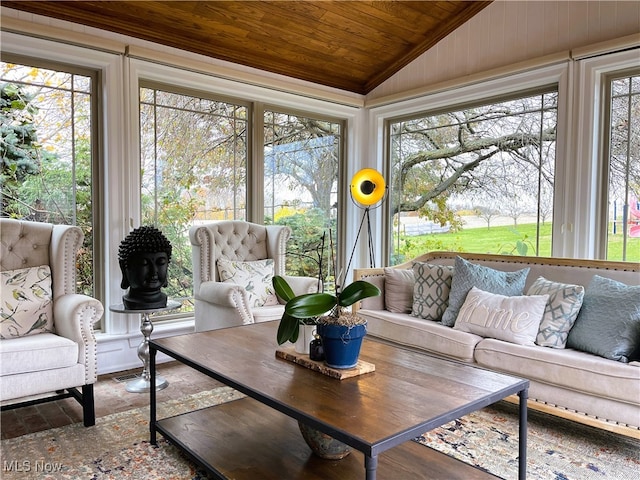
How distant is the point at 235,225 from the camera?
3.93 m

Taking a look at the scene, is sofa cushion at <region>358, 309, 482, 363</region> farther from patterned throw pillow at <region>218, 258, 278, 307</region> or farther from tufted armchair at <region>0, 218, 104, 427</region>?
tufted armchair at <region>0, 218, 104, 427</region>

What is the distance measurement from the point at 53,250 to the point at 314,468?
6.68 feet

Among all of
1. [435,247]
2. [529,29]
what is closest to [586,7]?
[529,29]

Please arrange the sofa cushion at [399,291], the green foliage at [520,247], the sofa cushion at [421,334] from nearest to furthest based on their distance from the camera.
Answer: the sofa cushion at [421,334] → the sofa cushion at [399,291] → the green foliage at [520,247]

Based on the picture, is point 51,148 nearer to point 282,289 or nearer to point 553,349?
point 282,289

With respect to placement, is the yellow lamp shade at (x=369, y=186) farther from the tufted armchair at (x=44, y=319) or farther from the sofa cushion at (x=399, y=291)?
the tufted armchair at (x=44, y=319)

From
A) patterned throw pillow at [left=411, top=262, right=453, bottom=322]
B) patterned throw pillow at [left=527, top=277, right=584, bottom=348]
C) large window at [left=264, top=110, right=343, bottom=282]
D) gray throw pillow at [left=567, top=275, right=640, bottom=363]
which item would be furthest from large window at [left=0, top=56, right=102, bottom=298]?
gray throw pillow at [left=567, top=275, right=640, bottom=363]

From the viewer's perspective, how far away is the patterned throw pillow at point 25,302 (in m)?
2.55

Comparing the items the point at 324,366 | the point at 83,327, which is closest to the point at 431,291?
the point at 324,366

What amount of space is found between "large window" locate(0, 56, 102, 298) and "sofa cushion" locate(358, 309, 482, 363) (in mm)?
2062

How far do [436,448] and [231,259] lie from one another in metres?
2.17

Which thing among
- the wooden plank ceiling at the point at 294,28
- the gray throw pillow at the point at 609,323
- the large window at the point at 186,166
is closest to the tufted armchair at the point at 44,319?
the large window at the point at 186,166

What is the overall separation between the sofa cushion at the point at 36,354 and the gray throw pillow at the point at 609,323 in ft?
8.65

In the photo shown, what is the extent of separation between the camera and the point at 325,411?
1.49 meters
